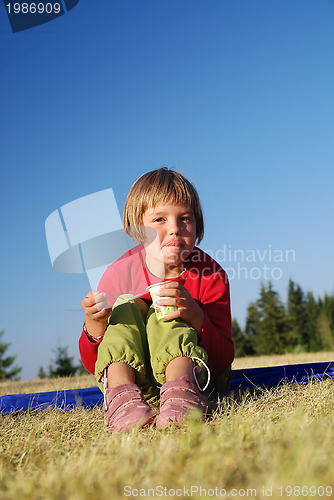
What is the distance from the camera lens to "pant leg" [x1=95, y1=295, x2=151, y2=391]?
1.59m

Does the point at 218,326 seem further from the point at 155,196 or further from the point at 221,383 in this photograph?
the point at 155,196

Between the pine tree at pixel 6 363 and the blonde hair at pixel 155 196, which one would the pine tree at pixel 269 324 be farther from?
the blonde hair at pixel 155 196

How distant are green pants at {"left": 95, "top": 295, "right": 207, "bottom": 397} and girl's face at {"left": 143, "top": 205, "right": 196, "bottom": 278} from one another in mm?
584

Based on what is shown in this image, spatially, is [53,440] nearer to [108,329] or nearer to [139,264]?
[108,329]

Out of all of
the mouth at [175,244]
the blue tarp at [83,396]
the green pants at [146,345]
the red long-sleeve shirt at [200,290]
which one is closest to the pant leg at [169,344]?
the green pants at [146,345]

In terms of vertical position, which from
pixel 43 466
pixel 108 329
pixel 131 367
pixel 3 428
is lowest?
pixel 3 428

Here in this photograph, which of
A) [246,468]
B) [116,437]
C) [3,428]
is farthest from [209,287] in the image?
[246,468]

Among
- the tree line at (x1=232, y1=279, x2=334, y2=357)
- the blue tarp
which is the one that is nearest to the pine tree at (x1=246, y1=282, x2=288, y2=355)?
the tree line at (x1=232, y1=279, x2=334, y2=357)

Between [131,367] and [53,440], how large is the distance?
423 millimetres

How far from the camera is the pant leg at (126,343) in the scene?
1594 millimetres

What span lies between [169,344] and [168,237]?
2.74 feet

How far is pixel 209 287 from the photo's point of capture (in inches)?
85.9

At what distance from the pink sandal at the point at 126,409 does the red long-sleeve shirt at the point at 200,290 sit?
40 cm

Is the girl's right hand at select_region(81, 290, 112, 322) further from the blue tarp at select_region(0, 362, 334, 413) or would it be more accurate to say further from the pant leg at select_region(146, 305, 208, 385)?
the blue tarp at select_region(0, 362, 334, 413)
